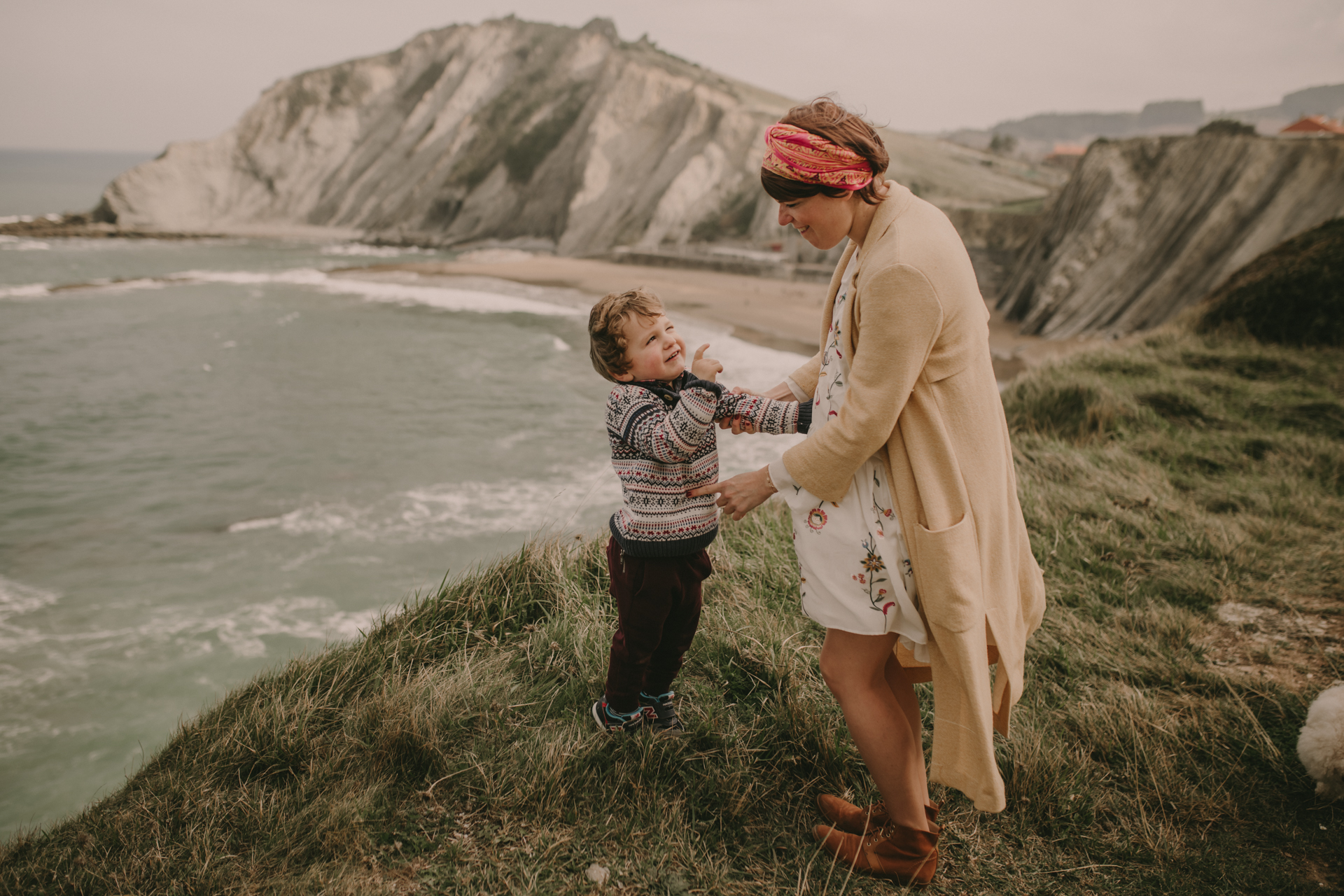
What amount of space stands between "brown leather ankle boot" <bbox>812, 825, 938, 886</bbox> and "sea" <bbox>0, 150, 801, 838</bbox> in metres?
2.40

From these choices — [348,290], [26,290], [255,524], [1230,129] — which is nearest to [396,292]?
[348,290]

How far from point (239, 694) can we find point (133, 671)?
183 inches

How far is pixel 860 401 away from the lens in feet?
5.51

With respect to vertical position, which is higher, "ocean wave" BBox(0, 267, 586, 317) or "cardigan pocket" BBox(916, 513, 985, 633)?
"cardigan pocket" BBox(916, 513, 985, 633)

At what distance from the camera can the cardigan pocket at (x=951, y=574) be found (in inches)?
66.1

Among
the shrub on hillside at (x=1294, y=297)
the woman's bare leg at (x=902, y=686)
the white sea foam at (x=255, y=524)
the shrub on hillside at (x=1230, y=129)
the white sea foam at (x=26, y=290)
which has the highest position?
the shrub on hillside at (x=1230, y=129)

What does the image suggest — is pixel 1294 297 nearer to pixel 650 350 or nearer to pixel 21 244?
pixel 650 350

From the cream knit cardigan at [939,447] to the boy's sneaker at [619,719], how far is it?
1.05m

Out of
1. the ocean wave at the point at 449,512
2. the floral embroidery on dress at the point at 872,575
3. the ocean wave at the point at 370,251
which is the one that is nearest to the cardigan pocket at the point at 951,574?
the floral embroidery on dress at the point at 872,575

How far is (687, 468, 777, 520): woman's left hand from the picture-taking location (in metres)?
1.93

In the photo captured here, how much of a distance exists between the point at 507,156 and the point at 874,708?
5259 centimetres

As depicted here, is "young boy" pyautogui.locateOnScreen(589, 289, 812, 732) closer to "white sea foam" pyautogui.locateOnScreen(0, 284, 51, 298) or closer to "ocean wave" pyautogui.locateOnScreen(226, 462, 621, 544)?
"ocean wave" pyautogui.locateOnScreen(226, 462, 621, 544)

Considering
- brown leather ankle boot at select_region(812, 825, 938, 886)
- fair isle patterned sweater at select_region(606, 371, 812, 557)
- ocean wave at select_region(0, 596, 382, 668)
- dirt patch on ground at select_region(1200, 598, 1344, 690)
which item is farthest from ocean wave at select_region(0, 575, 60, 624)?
dirt patch on ground at select_region(1200, 598, 1344, 690)

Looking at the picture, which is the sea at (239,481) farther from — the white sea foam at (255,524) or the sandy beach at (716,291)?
the sandy beach at (716,291)
